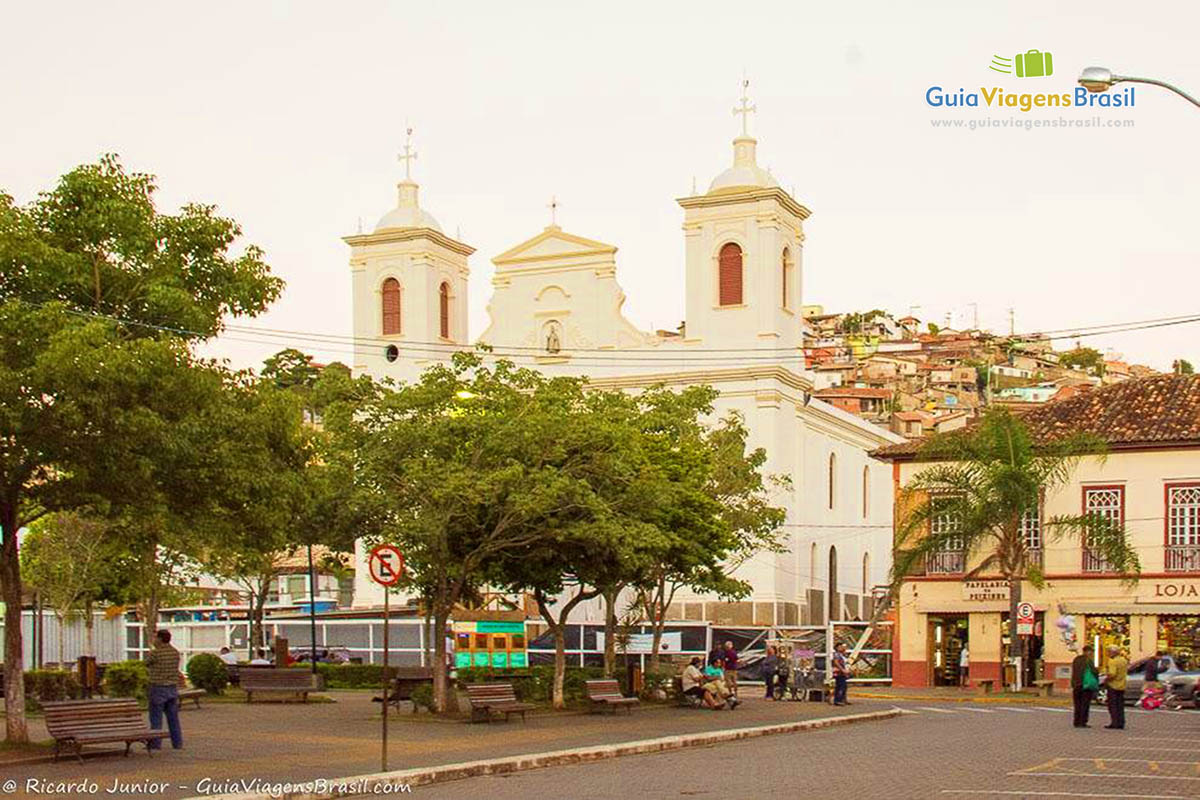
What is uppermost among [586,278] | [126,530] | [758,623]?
[586,278]

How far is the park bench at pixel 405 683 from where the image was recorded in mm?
33406

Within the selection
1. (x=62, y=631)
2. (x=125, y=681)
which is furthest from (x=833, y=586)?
(x=125, y=681)

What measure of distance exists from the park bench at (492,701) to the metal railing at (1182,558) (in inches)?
955

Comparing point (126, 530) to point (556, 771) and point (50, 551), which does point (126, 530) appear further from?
point (50, 551)

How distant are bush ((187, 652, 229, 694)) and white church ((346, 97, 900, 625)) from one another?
25992mm

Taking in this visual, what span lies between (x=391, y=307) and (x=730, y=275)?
1572 centimetres

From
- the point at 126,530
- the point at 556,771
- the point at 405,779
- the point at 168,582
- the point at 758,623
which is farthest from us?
the point at 758,623

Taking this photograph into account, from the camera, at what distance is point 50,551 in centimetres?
4656

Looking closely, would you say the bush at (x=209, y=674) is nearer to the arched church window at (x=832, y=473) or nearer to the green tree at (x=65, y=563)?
the green tree at (x=65, y=563)

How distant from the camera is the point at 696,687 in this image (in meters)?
35.9

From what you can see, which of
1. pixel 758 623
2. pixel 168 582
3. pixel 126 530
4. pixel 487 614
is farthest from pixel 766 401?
pixel 126 530

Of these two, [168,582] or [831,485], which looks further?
[831,485]

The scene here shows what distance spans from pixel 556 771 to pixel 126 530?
904 cm

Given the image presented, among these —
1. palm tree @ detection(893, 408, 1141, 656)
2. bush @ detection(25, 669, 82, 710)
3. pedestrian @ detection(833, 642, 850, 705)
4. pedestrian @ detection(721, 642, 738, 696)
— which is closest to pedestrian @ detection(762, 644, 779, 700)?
pedestrian @ detection(721, 642, 738, 696)
